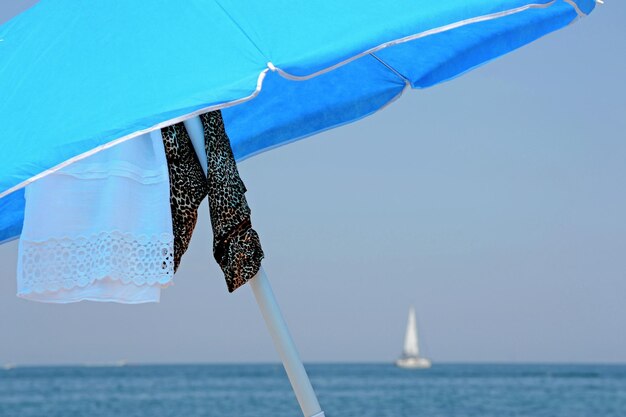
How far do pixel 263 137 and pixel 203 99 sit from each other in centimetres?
149

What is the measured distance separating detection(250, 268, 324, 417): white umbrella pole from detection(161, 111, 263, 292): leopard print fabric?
0.16ft

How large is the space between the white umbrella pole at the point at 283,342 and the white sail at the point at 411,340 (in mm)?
57483

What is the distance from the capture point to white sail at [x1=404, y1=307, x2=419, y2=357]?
5976 centimetres

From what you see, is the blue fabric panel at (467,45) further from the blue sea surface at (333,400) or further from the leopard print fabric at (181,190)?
the blue sea surface at (333,400)

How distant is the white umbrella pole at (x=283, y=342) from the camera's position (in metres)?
2.47

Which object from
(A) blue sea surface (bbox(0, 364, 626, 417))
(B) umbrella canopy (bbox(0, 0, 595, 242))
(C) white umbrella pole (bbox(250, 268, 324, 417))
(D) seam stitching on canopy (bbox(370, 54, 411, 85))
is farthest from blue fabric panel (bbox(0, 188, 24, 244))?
(A) blue sea surface (bbox(0, 364, 626, 417))

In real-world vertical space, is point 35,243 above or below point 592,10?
below

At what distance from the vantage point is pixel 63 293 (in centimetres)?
236

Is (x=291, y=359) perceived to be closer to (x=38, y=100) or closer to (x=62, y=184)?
(x=62, y=184)

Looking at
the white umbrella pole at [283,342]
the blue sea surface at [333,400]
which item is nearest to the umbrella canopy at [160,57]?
the white umbrella pole at [283,342]

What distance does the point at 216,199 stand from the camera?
2477 mm

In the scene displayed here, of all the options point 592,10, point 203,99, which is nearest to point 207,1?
point 203,99

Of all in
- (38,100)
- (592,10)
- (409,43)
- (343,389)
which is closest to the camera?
(38,100)

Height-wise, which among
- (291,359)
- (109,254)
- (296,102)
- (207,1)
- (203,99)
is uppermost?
(296,102)
